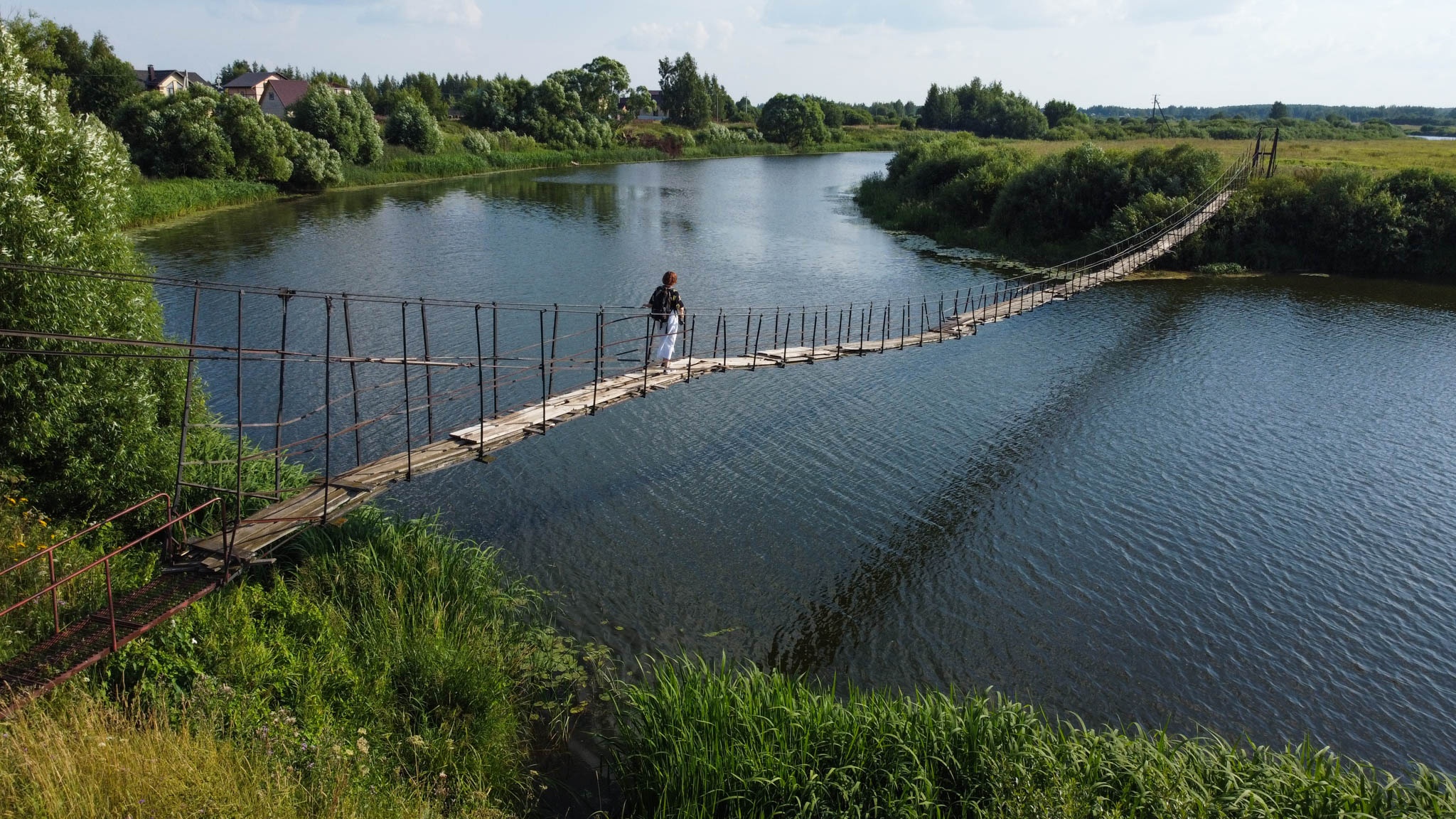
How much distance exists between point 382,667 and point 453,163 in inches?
2547

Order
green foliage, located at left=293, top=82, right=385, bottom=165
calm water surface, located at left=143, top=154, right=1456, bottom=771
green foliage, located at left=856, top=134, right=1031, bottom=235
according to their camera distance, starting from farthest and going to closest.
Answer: green foliage, located at left=293, top=82, right=385, bottom=165 < green foliage, located at left=856, top=134, right=1031, bottom=235 < calm water surface, located at left=143, top=154, right=1456, bottom=771

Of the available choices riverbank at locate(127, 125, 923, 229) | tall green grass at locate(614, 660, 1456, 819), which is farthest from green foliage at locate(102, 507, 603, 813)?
riverbank at locate(127, 125, 923, 229)

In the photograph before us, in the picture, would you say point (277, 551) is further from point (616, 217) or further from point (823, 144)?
point (823, 144)

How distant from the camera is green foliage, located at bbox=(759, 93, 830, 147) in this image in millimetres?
109375

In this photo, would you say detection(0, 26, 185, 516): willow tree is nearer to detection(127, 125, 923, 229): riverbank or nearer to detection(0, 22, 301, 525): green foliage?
detection(0, 22, 301, 525): green foliage

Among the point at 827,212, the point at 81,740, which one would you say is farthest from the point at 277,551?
the point at 827,212

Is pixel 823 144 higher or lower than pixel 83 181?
higher

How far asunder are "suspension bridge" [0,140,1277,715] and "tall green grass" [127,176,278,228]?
16271 millimetres

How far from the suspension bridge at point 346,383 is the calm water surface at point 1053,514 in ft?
6.00

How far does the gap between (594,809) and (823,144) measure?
359ft

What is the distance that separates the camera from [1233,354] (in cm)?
2739

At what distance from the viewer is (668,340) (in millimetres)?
16188

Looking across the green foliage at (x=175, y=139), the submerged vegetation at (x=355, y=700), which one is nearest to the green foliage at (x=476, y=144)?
the green foliage at (x=175, y=139)

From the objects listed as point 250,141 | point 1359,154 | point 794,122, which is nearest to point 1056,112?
point 794,122
